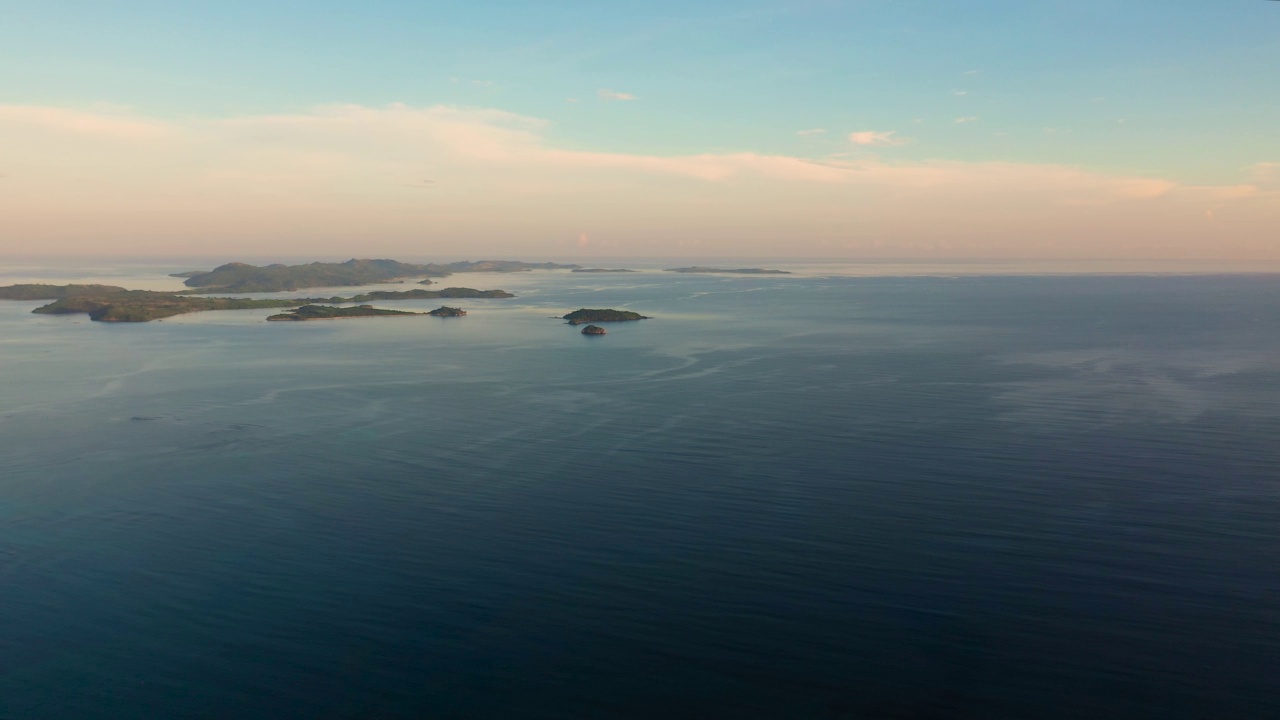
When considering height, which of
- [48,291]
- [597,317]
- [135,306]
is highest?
[48,291]

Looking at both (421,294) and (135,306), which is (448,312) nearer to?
(421,294)

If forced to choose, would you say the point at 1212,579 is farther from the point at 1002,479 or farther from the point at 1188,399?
the point at 1188,399

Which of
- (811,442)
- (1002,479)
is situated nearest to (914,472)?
(1002,479)

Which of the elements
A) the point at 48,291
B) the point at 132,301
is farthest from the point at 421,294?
the point at 48,291

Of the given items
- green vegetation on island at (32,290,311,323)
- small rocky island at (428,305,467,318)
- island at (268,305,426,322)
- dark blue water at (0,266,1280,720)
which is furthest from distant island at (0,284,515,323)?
dark blue water at (0,266,1280,720)

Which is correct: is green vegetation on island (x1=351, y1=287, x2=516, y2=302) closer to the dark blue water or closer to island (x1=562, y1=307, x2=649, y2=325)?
island (x1=562, y1=307, x2=649, y2=325)

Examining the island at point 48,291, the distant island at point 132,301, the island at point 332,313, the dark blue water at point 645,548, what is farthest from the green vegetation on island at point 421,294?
the dark blue water at point 645,548
